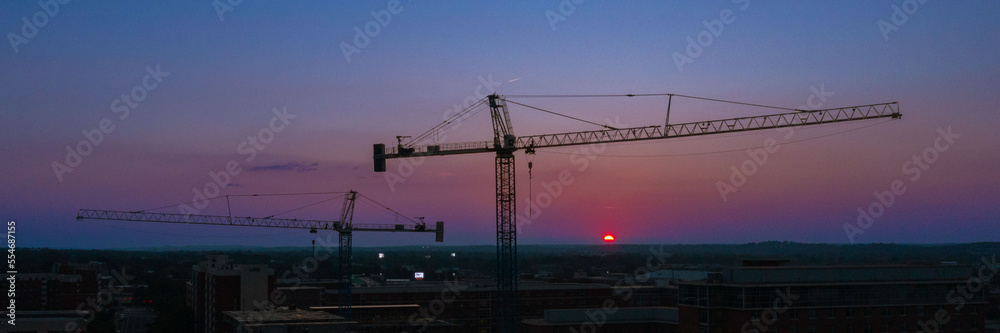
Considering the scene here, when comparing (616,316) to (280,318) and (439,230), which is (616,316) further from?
(439,230)

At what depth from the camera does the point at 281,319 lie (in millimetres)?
47219

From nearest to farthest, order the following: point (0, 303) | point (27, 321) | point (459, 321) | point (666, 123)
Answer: point (27, 321) → point (666, 123) → point (459, 321) → point (0, 303)

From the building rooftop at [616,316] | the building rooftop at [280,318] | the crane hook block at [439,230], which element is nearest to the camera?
the building rooftop at [280,318]

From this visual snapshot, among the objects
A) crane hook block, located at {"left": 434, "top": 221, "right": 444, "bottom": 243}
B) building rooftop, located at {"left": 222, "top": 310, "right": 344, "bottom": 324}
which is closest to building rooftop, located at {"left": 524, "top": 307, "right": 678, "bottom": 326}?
building rooftop, located at {"left": 222, "top": 310, "right": 344, "bottom": 324}

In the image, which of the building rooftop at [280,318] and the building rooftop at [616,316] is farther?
the building rooftop at [616,316]

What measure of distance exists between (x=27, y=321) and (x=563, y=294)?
4932 centimetres

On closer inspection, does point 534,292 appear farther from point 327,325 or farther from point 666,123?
point 327,325

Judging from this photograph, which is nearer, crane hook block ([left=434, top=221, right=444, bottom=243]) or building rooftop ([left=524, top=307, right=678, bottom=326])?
building rooftop ([left=524, top=307, right=678, bottom=326])

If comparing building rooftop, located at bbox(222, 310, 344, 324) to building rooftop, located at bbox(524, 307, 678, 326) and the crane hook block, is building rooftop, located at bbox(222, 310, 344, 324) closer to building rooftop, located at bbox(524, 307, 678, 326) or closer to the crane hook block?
building rooftop, located at bbox(524, 307, 678, 326)

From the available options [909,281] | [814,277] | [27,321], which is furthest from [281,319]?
[909,281]

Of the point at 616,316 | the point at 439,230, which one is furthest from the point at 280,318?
the point at 439,230

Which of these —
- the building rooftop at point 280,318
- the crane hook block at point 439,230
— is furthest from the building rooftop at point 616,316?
the crane hook block at point 439,230

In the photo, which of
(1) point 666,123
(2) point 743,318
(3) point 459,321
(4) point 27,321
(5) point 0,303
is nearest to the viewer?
(2) point 743,318

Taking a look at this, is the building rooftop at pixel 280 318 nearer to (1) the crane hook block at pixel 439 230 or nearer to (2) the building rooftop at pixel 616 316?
(2) the building rooftop at pixel 616 316
